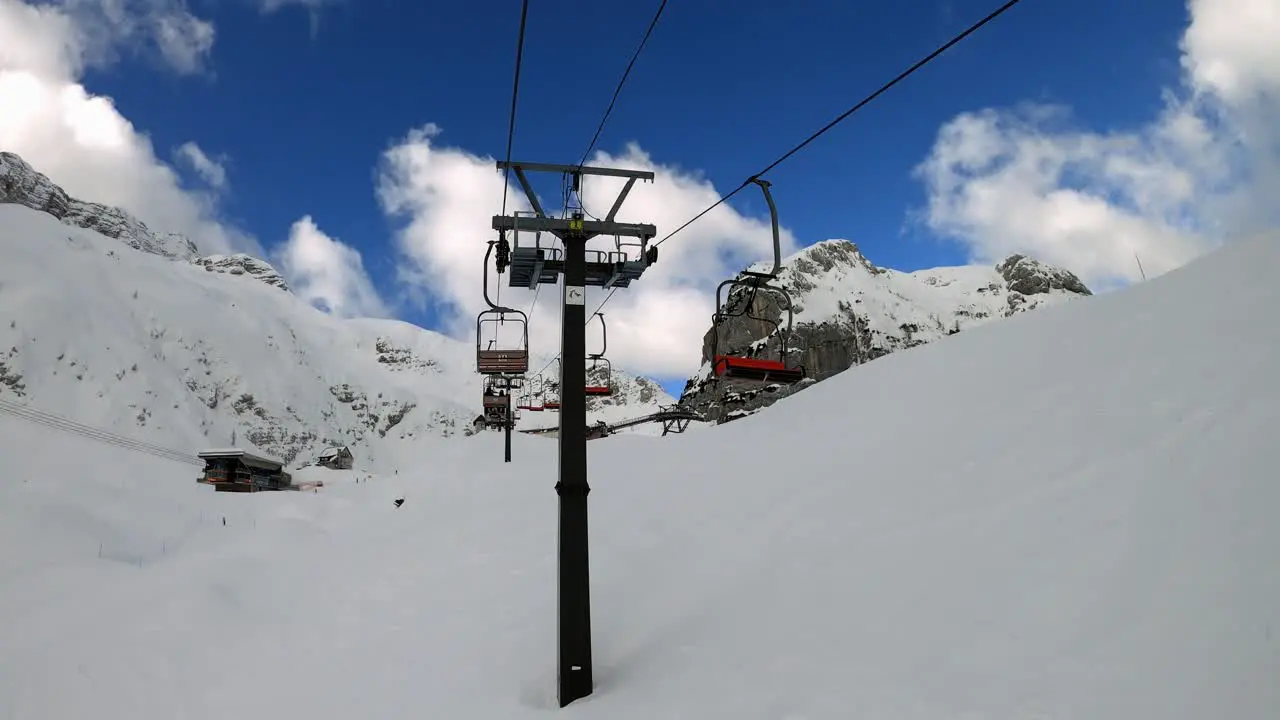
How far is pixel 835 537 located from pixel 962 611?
2.39m

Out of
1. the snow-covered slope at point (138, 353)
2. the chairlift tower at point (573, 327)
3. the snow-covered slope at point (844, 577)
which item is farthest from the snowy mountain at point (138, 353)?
the chairlift tower at point (573, 327)

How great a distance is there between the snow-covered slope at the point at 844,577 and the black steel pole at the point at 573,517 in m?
0.38

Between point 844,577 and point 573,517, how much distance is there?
102 inches

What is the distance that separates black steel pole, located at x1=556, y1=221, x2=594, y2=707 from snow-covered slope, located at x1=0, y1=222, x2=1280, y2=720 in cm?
38

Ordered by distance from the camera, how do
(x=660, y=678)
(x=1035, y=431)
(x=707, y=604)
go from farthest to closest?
(x=1035, y=431), (x=707, y=604), (x=660, y=678)

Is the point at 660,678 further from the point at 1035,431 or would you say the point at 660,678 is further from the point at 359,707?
the point at 1035,431

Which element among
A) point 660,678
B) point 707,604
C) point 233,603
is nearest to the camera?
point 660,678

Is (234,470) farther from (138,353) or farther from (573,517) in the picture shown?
(138,353)

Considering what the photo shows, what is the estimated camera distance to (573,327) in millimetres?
6453

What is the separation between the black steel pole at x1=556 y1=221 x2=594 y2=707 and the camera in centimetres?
579

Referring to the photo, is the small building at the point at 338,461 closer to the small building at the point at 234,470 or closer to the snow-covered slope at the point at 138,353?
the small building at the point at 234,470

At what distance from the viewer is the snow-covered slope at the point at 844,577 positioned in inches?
164

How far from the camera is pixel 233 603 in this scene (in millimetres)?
9367

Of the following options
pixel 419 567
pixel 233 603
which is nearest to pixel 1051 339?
pixel 419 567
